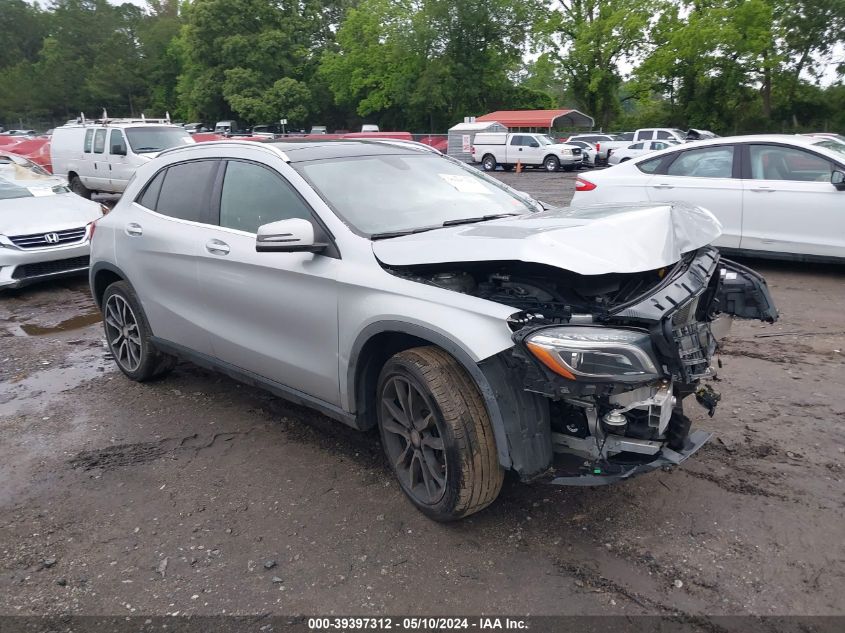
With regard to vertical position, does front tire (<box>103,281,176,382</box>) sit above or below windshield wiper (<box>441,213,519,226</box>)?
below

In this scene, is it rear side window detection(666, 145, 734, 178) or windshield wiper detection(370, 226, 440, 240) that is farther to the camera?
rear side window detection(666, 145, 734, 178)

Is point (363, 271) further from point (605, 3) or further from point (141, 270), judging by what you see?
point (605, 3)

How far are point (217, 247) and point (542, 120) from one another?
142 feet

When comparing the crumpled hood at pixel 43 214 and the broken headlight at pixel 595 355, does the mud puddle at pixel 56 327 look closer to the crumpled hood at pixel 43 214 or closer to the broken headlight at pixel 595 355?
the crumpled hood at pixel 43 214

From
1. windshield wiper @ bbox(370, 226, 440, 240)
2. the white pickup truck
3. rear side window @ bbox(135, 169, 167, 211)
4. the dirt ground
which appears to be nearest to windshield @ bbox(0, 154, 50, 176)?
rear side window @ bbox(135, 169, 167, 211)

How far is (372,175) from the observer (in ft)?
13.1

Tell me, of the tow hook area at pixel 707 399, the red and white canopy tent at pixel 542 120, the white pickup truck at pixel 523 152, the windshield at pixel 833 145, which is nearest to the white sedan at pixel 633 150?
the white pickup truck at pixel 523 152

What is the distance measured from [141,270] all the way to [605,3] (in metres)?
49.7

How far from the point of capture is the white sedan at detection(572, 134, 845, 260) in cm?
718

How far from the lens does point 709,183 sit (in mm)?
7938

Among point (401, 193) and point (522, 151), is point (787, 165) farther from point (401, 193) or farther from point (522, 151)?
point (522, 151)

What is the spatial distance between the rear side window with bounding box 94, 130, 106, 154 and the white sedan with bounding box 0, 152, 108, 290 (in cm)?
624

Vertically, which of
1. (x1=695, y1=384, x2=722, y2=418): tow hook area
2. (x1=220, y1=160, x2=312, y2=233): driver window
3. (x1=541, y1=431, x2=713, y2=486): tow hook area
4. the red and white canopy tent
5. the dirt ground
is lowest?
the dirt ground

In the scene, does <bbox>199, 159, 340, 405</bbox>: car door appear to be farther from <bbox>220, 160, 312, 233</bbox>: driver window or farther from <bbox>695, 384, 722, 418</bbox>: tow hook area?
<bbox>695, 384, 722, 418</bbox>: tow hook area
